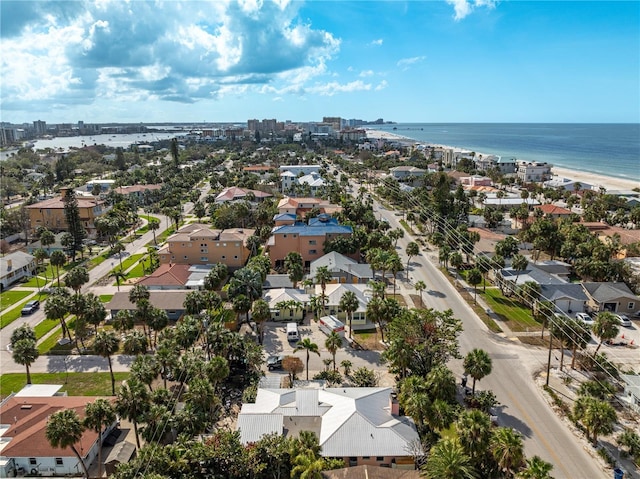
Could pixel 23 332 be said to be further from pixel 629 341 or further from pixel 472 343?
pixel 629 341

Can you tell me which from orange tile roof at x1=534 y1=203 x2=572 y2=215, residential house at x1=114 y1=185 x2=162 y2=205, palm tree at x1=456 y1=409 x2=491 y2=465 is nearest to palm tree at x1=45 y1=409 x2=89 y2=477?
palm tree at x1=456 y1=409 x2=491 y2=465

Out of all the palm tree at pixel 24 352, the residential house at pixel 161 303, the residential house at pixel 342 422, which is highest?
the palm tree at pixel 24 352

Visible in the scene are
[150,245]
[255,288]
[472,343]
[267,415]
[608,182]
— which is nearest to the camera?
[267,415]

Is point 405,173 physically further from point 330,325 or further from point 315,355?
point 315,355

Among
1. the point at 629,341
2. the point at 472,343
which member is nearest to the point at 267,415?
the point at 472,343

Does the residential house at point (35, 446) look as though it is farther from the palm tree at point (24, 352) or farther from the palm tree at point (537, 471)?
the palm tree at point (537, 471)

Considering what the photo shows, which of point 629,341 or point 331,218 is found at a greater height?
point 331,218

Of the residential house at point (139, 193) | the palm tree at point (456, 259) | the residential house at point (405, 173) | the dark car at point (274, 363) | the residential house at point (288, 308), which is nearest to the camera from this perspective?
the dark car at point (274, 363)

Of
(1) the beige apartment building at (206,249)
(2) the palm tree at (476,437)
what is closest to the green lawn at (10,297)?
(1) the beige apartment building at (206,249)
